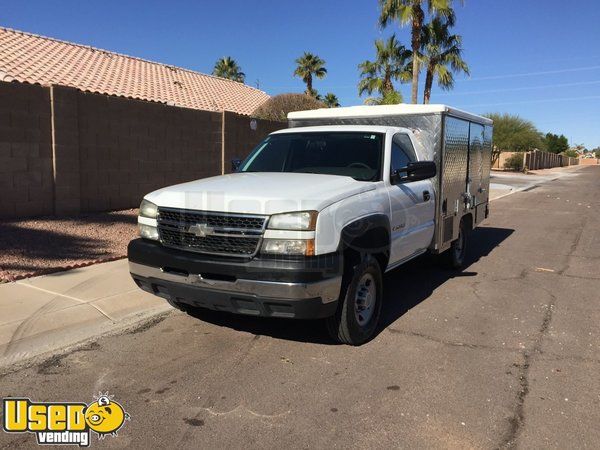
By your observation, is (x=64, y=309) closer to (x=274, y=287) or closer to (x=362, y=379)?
(x=274, y=287)

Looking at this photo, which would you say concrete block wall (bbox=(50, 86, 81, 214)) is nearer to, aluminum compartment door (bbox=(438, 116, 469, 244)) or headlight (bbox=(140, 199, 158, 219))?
headlight (bbox=(140, 199, 158, 219))

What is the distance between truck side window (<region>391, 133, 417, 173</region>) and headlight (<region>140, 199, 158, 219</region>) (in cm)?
237

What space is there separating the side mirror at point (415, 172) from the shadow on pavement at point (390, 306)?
1.49 meters

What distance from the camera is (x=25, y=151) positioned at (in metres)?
8.74

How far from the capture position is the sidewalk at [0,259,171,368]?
4.63m

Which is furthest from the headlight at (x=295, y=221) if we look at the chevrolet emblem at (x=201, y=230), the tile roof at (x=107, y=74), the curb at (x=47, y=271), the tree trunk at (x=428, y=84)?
the tree trunk at (x=428, y=84)

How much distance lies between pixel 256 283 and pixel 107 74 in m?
17.3

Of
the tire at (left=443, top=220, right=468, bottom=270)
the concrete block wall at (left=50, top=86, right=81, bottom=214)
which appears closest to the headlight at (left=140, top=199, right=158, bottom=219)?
the tire at (left=443, top=220, right=468, bottom=270)

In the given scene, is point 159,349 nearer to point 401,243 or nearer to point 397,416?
point 397,416

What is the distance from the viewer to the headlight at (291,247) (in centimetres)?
388

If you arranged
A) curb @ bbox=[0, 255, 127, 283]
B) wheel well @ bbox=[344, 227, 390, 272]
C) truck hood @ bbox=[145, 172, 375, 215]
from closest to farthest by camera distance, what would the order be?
truck hood @ bbox=[145, 172, 375, 215] → wheel well @ bbox=[344, 227, 390, 272] → curb @ bbox=[0, 255, 127, 283]

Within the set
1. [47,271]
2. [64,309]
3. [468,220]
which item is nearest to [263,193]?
[64,309]

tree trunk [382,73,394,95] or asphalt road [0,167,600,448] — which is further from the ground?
tree trunk [382,73,394,95]

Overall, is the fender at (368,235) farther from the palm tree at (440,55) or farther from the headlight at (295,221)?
the palm tree at (440,55)
